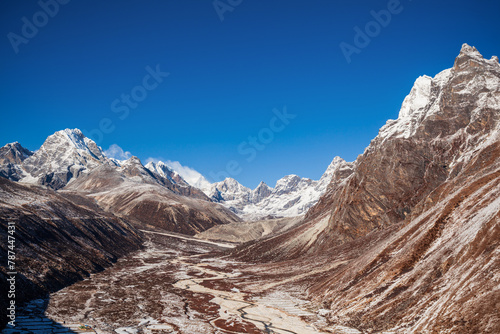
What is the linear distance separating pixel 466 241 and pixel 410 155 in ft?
238

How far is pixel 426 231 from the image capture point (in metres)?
48.5

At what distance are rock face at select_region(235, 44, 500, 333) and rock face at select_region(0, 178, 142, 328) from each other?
44.3 meters

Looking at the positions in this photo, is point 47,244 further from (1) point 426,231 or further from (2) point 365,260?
(1) point 426,231

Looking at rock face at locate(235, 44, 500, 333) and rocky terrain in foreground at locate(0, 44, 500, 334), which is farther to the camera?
rocky terrain in foreground at locate(0, 44, 500, 334)

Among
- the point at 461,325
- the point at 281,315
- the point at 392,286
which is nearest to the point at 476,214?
the point at 392,286

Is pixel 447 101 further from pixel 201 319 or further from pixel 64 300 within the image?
pixel 64 300

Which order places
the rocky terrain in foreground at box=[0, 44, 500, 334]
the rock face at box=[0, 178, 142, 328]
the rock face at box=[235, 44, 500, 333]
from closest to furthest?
the rock face at box=[235, 44, 500, 333], the rocky terrain in foreground at box=[0, 44, 500, 334], the rock face at box=[0, 178, 142, 328]

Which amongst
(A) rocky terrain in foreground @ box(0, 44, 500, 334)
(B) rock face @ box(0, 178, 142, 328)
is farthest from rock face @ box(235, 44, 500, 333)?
(B) rock face @ box(0, 178, 142, 328)

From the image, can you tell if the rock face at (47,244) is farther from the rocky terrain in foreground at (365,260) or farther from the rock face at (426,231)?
the rock face at (426,231)

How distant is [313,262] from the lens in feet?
283

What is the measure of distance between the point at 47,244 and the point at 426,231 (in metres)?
77.7

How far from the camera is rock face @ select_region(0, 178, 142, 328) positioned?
53.9m

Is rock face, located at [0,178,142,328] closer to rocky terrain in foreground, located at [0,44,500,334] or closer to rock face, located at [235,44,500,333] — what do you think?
rocky terrain in foreground, located at [0,44,500,334]

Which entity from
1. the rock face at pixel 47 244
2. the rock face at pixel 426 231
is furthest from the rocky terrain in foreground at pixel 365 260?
the rock face at pixel 47 244
